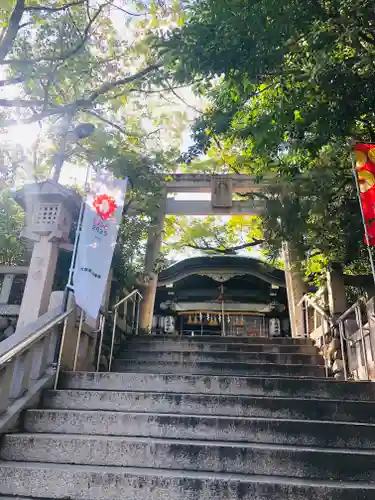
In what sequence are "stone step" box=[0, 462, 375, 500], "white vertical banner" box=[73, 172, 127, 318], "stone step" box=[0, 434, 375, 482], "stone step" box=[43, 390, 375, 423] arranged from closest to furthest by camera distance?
"stone step" box=[0, 462, 375, 500] < "stone step" box=[0, 434, 375, 482] < "stone step" box=[43, 390, 375, 423] < "white vertical banner" box=[73, 172, 127, 318]

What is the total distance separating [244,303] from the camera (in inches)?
532

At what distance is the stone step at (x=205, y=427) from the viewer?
354 cm

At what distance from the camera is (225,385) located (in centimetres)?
453

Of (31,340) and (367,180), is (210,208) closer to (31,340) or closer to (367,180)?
(367,180)

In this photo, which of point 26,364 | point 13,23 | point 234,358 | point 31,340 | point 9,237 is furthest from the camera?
point 9,237

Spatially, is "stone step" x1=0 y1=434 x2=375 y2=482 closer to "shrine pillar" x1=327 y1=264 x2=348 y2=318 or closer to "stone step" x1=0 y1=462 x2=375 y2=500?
"stone step" x1=0 y1=462 x2=375 y2=500

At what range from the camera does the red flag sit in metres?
4.65

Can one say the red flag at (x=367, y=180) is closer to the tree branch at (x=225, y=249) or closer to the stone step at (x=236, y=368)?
the stone step at (x=236, y=368)

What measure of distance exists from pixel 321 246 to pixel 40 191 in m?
4.69

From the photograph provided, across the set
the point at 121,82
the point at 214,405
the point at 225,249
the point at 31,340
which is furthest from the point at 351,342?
the point at 225,249

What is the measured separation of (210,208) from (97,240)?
Result: 563 centimetres

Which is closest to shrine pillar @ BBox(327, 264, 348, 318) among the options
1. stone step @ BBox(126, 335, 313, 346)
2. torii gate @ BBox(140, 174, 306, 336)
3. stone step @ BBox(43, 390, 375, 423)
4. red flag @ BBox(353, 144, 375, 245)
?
stone step @ BBox(126, 335, 313, 346)

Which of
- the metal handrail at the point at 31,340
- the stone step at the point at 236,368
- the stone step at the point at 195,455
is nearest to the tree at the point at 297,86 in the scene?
the stone step at the point at 236,368

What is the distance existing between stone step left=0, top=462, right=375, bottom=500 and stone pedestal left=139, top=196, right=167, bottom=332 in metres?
5.61
